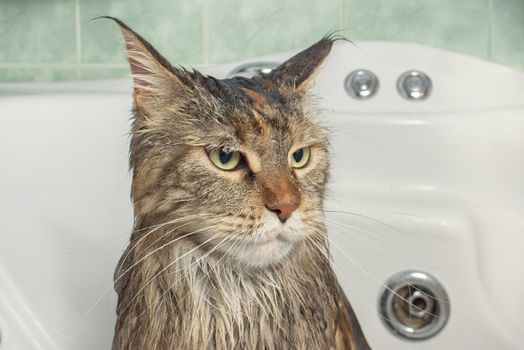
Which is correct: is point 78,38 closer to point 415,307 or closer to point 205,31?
point 205,31

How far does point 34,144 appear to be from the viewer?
4.97 feet

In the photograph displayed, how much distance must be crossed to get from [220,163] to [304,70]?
179 mm

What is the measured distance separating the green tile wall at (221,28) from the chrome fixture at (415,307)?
1.91 ft

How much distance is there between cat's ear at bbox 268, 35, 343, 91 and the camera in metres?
1.00

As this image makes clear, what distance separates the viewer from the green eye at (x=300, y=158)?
96 centimetres

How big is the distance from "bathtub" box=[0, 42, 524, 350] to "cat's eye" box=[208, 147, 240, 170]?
0.47 meters

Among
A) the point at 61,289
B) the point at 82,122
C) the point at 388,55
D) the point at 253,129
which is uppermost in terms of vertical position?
the point at 388,55

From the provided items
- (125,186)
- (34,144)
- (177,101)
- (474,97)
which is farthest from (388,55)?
(177,101)

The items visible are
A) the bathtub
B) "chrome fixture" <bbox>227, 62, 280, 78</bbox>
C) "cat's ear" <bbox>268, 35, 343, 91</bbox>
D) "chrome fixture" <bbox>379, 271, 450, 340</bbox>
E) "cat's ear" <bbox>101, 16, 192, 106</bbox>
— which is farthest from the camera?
"chrome fixture" <bbox>227, 62, 280, 78</bbox>

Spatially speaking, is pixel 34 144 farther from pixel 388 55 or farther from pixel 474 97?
pixel 474 97

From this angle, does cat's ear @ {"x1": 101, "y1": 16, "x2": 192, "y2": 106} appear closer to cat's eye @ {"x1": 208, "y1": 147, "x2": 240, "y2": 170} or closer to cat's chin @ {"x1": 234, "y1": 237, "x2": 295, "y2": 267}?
cat's eye @ {"x1": 208, "y1": 147, "x2": 240, "y2": 170}

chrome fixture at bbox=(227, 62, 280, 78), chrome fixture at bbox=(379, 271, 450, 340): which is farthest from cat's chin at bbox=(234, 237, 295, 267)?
chrome fixture at bbox=(227, 62, 280, 78)

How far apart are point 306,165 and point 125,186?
0.64 m

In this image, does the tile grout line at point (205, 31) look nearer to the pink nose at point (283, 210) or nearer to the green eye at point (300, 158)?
the green eye at point (300, 158)
